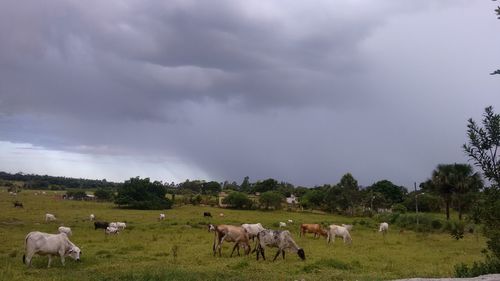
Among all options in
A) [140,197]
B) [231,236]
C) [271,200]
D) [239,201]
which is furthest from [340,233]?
[140,197]

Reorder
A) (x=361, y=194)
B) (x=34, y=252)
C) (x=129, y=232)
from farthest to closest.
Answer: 1. (x=361, y=194)
2. (x=129, y=232)
3. (x=34, y=252)

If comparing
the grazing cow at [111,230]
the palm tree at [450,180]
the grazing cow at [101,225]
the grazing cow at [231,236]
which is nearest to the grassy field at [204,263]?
the grazing cow at [231,236]

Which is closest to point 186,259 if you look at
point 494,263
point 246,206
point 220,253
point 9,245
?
point 220,253

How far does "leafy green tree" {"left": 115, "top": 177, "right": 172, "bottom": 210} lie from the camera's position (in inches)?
3302

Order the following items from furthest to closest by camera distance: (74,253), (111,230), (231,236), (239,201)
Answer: (239,201)
(111,230)
(231,236)
(74,253)

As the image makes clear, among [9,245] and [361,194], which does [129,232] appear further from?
[361,194]

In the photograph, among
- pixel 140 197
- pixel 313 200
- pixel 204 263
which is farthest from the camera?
pixel 313 200

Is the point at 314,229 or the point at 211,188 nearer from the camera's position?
the point at 314,229

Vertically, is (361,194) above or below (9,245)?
above

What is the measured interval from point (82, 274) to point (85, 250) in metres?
9.15

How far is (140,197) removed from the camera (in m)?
85.9

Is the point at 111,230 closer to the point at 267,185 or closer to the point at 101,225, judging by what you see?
the point at 101,225

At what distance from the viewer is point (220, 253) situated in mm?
24312

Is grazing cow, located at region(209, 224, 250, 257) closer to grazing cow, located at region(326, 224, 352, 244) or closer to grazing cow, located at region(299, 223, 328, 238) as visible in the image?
grazing cow, located at region(326, 224, 352, 244)
